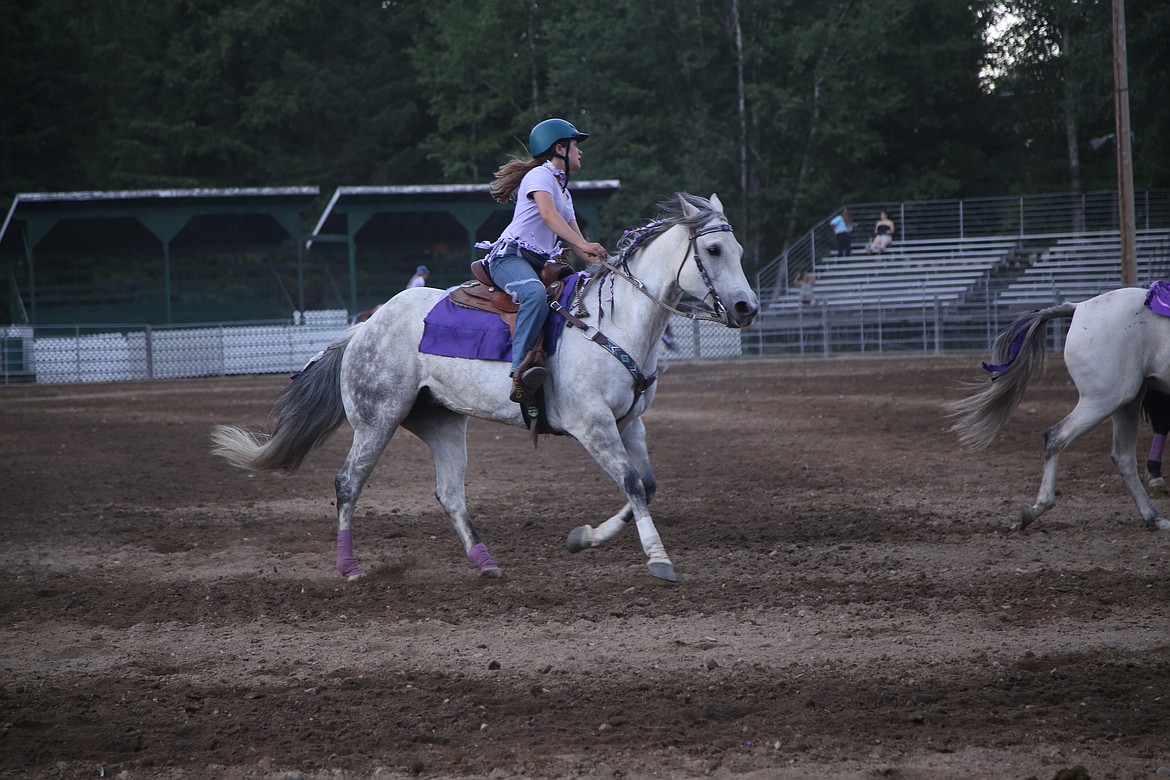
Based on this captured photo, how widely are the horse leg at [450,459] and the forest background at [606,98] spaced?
112ft

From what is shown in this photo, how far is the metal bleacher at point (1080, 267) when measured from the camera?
29953mm

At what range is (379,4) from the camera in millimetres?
51500

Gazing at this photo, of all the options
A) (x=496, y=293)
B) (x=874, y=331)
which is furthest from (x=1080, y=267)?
(x=496, y=293)

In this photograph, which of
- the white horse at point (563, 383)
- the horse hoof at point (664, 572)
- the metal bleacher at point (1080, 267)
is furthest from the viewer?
the metal bleacher at point (1080, 267)

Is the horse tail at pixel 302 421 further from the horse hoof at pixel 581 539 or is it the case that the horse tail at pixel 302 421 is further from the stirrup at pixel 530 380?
the horse hoof at pixel 581 539

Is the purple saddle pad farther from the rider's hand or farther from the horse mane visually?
the horse mane

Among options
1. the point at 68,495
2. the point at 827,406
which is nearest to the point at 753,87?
the point at 827,406

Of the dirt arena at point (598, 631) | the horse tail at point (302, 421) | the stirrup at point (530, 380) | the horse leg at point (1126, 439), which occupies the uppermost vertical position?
the stirrup at point (530, 380)

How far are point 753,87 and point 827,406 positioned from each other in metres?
27.2

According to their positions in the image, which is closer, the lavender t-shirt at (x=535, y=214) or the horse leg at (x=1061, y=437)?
the lavender t-shirt at (x=535, y=214)

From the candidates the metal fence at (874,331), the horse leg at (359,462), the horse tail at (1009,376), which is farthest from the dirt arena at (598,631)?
the metal fence at (874,331)

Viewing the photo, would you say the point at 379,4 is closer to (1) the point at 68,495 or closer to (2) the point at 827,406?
(2) the point at 827,406

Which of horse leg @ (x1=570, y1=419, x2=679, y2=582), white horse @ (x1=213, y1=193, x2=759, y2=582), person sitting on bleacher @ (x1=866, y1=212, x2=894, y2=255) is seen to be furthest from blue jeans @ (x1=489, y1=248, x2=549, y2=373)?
person sitting on bleacher @ (x1=866, y1=212, x2=894, y2=255)

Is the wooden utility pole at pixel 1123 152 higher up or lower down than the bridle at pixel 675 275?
higher up
